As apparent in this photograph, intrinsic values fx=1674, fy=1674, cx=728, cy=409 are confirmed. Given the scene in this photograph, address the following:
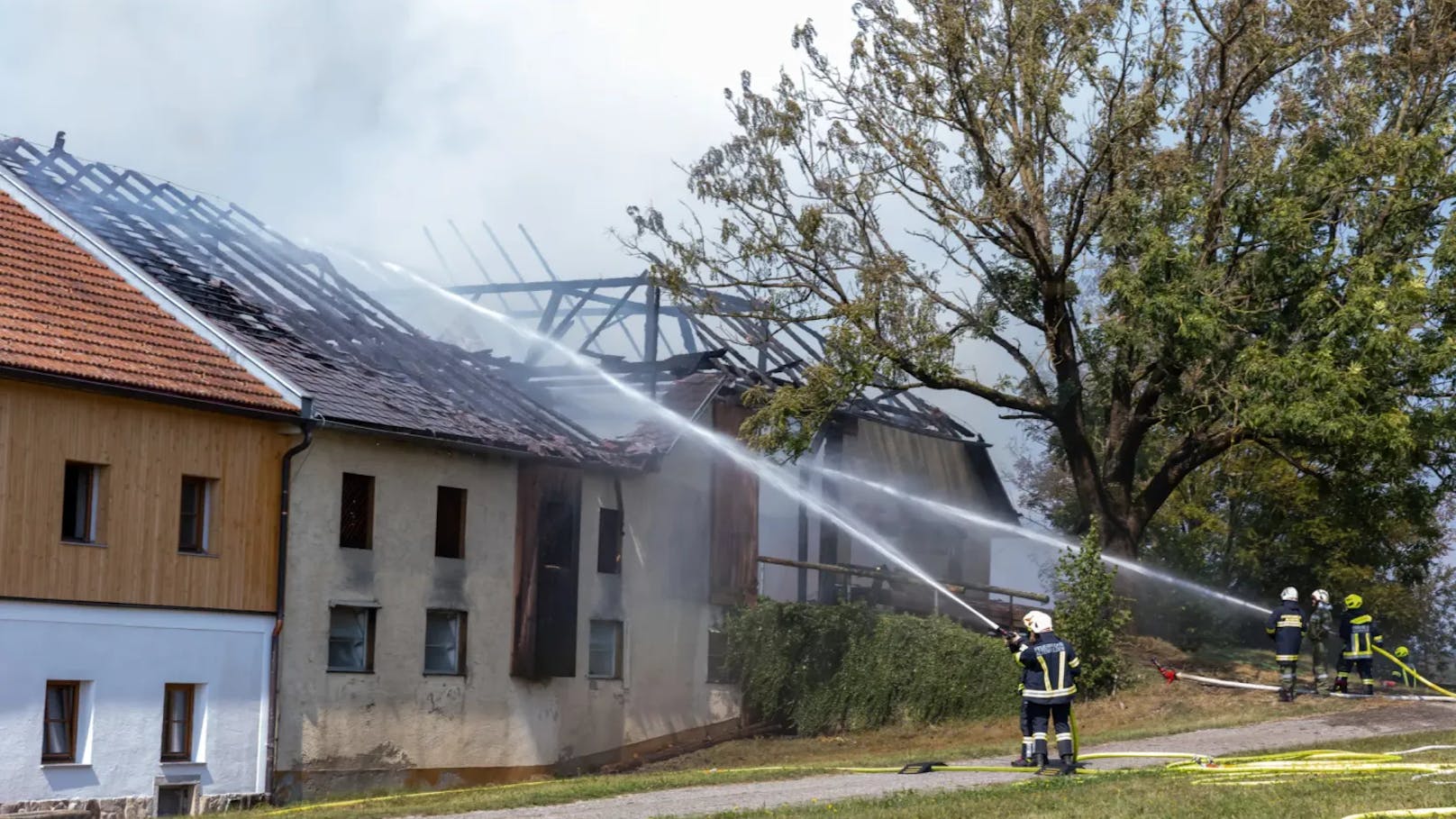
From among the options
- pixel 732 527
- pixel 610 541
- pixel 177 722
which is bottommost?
pixel 177 722

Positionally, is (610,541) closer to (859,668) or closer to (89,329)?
(859,668)

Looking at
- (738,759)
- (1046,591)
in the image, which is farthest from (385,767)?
(1046,591)

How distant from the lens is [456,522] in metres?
26.8

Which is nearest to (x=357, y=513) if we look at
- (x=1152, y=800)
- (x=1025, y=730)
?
(x=1025, y=730)

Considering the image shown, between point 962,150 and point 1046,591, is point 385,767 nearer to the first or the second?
point 962,150

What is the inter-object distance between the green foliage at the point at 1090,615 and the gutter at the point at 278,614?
12512mm

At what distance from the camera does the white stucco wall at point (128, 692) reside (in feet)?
65.1

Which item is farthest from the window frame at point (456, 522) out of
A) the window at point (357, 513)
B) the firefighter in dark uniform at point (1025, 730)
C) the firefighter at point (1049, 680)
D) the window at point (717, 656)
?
the firefighter at point (1049, 680)

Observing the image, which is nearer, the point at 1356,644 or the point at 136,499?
the point at 136,499

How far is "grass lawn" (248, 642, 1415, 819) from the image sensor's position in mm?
19719

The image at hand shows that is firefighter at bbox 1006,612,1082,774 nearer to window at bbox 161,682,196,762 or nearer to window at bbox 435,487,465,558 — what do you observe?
window at bbox 161,682,196,762

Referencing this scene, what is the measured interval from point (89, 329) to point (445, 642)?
7427 mm

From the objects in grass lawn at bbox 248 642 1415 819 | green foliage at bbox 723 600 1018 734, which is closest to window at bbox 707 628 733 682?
green foliage at bbox 723 600 1018 734

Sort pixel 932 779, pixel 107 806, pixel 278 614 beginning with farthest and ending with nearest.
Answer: pixel 278 614
pixel 107 806
pixel 932 779
